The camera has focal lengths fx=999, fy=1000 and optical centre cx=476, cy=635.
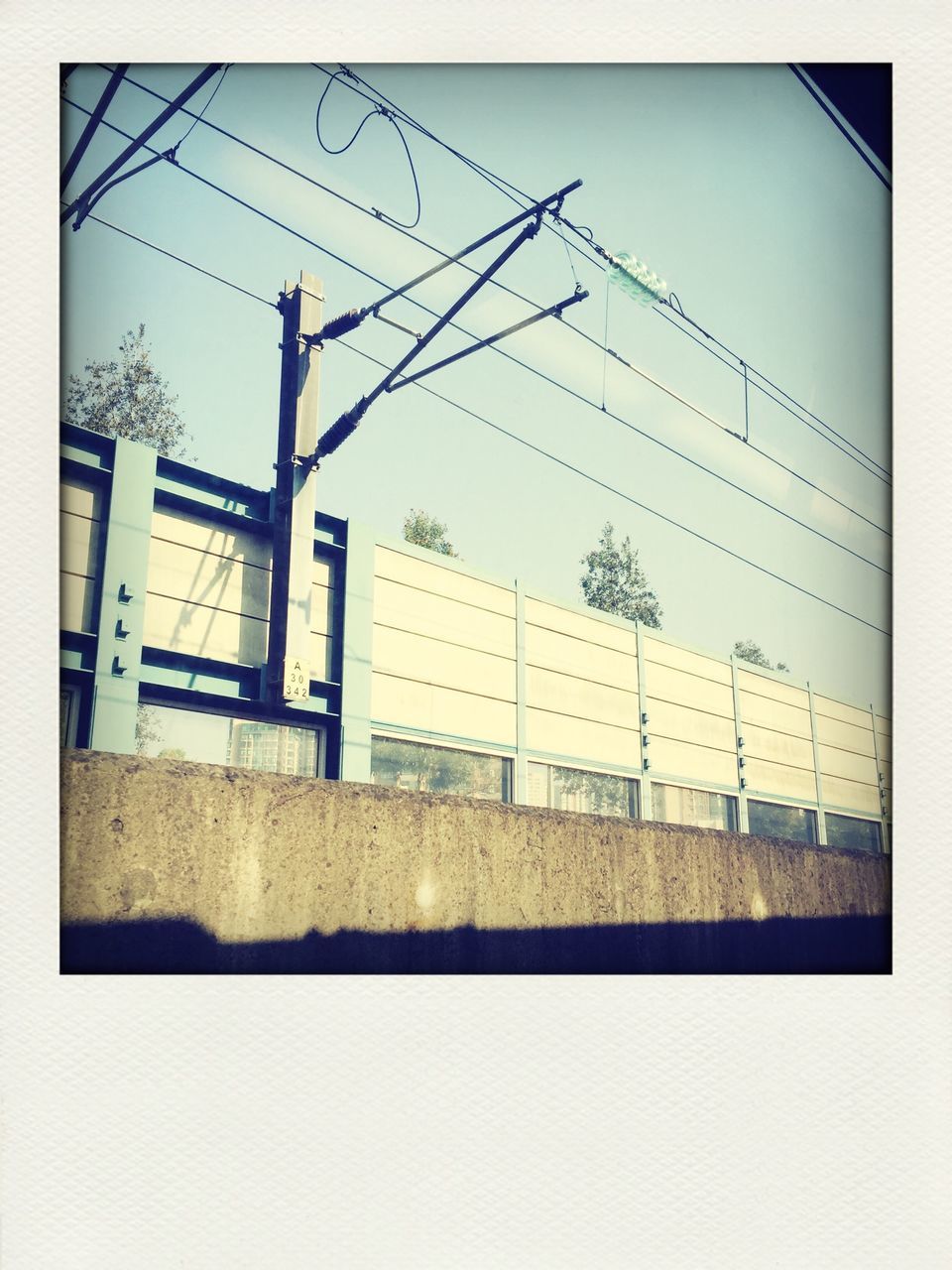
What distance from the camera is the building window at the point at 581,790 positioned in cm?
450

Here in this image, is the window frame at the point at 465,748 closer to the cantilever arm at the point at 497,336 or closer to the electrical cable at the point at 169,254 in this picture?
the cantilever arm at the point at 497,336

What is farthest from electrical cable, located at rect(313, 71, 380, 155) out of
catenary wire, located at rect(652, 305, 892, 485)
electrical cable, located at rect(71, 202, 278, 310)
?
catenary wire, located at rect(652, 305, 892, 485)

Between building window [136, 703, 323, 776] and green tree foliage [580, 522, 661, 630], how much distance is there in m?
1.68

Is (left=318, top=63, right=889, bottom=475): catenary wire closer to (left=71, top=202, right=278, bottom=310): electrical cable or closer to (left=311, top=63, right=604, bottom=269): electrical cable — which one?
(left=311, top=63, right=604, bottom=269): electrical cable

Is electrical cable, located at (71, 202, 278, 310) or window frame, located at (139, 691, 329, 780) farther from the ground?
electrical cable, located at (71, 202, 278, 310)

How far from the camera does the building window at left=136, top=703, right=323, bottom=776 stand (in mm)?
3092

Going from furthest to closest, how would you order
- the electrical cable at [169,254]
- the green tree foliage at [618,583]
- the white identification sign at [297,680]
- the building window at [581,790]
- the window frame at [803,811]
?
the green tree foliage at [618,583] < the building window at [581,790] < the white identification sign at [297,680] < the window frame at [803,811] < the electrical cable at [169,254]

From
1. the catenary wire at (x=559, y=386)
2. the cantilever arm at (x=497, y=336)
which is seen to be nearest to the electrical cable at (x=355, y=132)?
the catenary wire at (x=559, y=386)

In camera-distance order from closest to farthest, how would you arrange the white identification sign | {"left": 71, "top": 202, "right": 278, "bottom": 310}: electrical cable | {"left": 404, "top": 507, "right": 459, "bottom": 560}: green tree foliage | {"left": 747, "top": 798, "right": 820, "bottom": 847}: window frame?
{"left": 71, "top": 202, "right": 278, "bottom": 310}: electrical cable
{"left": 747, "top": 798, "right": 820, "bottom": 847}: window frame
the white identification sign
{"left": 404, "top": 507, "right": 459, "bottom": 560}: green tree foliage

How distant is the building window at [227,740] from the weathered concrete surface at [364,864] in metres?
0.43
